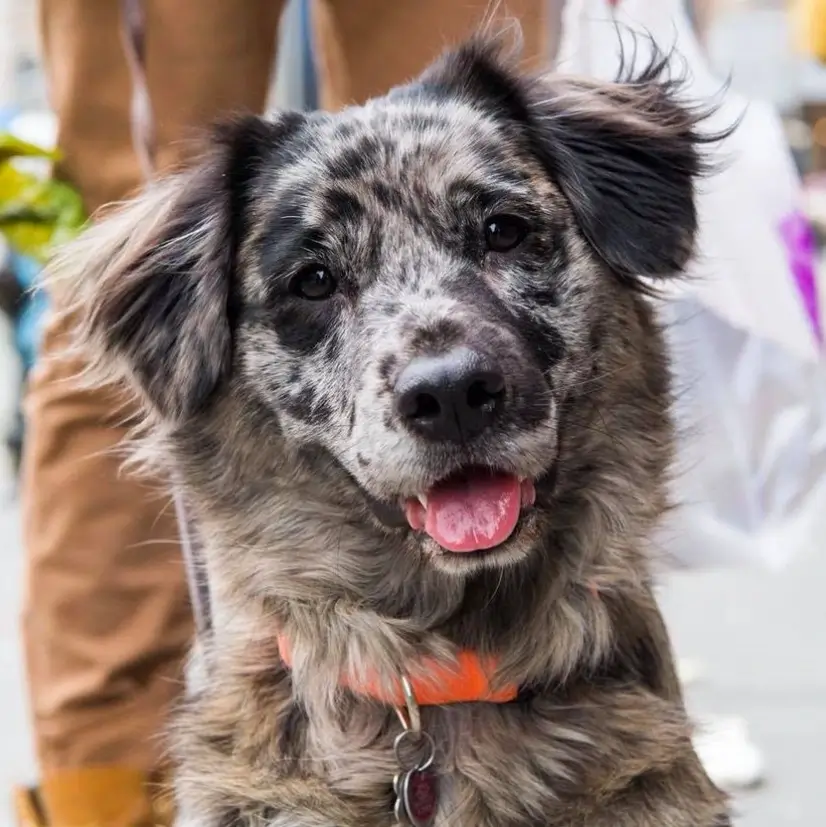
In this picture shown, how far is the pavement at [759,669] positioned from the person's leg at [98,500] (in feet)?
1.75

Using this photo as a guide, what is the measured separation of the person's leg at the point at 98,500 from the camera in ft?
6.98

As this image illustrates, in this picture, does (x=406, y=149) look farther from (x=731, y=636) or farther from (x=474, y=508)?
(x=731, y=636)

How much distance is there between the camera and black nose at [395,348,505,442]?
4.77 ft

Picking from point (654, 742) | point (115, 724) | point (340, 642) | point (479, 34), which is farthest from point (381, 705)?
point (479, 34)

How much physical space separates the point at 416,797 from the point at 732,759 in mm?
1208

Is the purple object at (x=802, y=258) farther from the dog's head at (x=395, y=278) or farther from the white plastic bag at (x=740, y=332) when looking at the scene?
the dog's head at (x=395, y=278)

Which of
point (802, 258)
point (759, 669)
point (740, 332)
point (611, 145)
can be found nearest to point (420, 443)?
point (611, 145)

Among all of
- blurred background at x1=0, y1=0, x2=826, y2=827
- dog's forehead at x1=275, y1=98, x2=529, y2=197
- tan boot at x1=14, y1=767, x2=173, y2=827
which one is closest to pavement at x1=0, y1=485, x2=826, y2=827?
blurred background at x1=0, y1=0, x2=826, y2=827

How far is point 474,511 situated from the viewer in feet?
5.09

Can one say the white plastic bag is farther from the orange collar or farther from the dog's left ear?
the orange collar

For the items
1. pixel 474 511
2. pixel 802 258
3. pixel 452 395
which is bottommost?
pixel 474 511

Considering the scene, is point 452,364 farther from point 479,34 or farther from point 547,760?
point 479,34

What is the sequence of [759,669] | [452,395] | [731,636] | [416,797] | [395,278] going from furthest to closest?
[731,636]
[759,669]
[395,278]
[416,797]
[452,395]

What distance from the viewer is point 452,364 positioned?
57.4 inches
